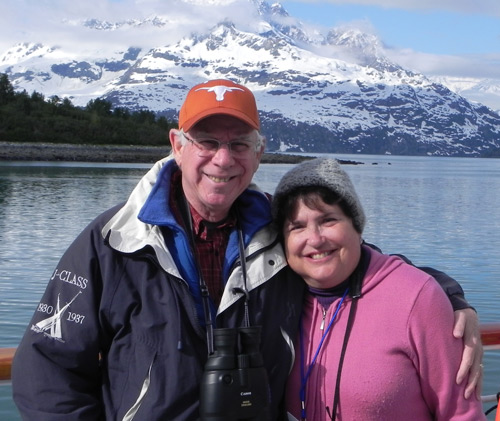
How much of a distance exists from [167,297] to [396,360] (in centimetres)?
73

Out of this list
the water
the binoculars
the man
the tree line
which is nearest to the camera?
the binoculars

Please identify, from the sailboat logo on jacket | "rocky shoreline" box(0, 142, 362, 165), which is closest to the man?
the sailboat logo on jacket

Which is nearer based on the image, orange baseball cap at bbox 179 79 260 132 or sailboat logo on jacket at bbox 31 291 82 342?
sailboat logo on jacket at bbox 31 291 82 342

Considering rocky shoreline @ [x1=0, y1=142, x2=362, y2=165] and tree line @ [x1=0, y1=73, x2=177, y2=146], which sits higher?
tree line @ [x1=0, y1=73, x2=177, y2=146]

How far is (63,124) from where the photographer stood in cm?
10050

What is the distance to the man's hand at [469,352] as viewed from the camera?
2555 millimetres

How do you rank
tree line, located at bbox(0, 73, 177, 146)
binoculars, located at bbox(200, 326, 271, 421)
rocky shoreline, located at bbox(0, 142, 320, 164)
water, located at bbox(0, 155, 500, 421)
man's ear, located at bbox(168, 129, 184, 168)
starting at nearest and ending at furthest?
binoculars, located at bbox(200, 326, 271, 421) → man's ear, located at bbox(168, 129, 184, 168) → water, located at bbox(0, 155, 500, 421) → rocky shoreline, located at bbox(0, 142, 320, 164) → tree line, located at bbox(0, 73, 177, 146)

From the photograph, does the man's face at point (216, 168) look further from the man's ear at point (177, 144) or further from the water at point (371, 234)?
the water at point (371, 234)

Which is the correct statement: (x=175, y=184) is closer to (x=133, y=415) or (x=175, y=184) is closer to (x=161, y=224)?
(x=161, y=224)

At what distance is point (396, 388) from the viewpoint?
2.57 meters

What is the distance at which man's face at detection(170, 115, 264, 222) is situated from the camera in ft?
8.79

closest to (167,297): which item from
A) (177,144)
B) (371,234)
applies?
(177,144)

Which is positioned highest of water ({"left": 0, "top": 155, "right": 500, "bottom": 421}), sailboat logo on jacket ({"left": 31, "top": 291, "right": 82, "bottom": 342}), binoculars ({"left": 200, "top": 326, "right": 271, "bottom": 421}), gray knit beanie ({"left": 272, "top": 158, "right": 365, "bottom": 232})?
gray knit beanie ({"left": 272, "top": 158, "right": 365, "bottom": 232})

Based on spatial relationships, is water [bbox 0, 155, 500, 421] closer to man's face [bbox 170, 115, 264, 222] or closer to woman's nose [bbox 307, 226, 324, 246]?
man's face [bbox 170, 115, 264, 222]
